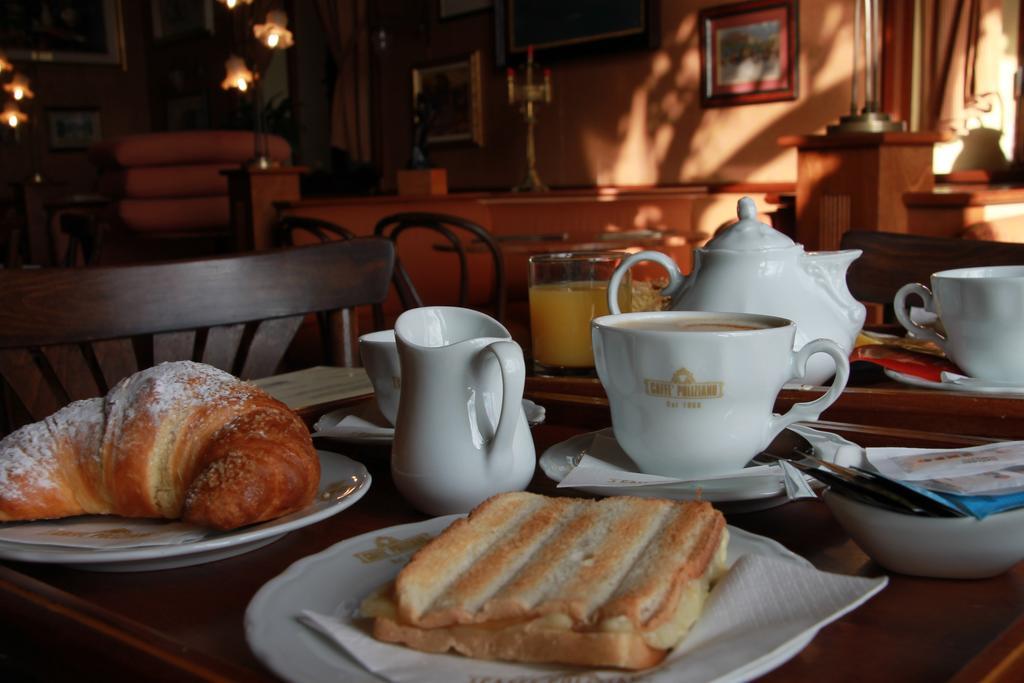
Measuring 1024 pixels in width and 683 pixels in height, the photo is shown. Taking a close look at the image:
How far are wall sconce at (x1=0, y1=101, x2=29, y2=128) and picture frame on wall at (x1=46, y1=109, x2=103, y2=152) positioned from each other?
0.27 m

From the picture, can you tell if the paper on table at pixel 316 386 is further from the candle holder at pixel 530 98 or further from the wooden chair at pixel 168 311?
the candle holder at pixel 530 98

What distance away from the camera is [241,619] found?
0.55 m

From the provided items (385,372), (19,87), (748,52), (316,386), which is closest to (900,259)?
(316,386)

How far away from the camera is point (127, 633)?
0.52m

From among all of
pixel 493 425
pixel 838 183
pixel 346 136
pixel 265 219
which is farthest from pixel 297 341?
pixel 346 136

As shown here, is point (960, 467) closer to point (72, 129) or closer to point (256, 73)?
point (256, 73)

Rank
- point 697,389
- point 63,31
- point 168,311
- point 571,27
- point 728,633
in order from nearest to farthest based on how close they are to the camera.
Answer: point 728,633, point 697,389, point 168,311, point 571,27, point 63,31

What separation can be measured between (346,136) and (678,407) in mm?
6799

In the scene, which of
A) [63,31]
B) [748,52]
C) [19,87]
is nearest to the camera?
[748,52]

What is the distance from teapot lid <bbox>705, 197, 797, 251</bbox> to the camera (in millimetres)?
1059

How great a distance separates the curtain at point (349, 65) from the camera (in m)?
7.09

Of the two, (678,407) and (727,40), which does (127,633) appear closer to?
(678,407)

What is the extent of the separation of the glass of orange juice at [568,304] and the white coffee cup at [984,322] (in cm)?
35

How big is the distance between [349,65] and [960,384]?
6680 mm
